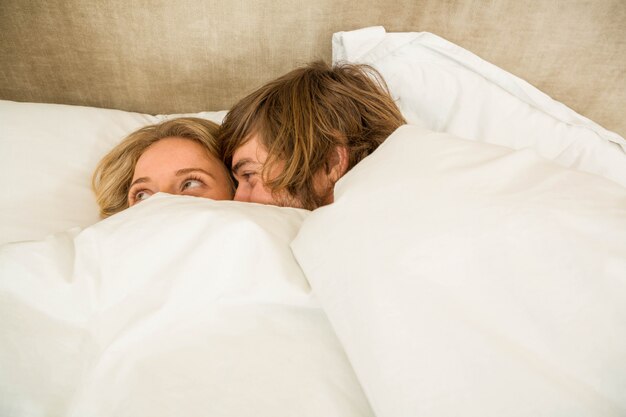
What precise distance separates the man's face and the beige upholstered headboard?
13.3 inches

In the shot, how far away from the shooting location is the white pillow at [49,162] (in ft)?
2.63

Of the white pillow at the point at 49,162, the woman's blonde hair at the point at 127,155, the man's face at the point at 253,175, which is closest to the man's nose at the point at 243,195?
the man's face at the point at 253,175

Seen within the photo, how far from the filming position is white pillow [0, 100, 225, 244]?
802 mm

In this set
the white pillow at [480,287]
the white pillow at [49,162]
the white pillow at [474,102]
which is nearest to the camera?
the white pillow at [480,287]

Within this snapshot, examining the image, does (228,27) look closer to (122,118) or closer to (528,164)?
(122,118)

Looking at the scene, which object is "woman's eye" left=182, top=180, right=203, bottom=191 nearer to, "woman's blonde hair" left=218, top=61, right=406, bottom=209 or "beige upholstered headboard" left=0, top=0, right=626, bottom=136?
"woman's blonde hair" left=218, top=61, right=406, bottom=209

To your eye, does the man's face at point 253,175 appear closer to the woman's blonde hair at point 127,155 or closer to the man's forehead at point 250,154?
the man's forehead at point 250,154

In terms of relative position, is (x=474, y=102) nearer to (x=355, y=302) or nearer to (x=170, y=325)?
(x=355, y=302)

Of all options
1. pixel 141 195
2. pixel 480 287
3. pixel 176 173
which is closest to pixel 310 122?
pixel 176 173

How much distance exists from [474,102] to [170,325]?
2.92 feet

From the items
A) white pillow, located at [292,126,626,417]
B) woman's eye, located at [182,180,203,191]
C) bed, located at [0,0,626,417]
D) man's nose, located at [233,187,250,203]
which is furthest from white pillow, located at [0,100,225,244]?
white pillow, located at [292,126,626,417]

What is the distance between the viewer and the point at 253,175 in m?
0.87

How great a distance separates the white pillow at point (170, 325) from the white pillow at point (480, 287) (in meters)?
0.05

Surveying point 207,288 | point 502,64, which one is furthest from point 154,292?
point 502,64
